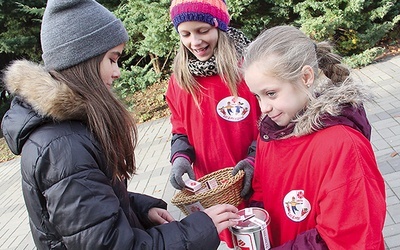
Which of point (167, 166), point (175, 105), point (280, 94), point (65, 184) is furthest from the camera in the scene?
point (167, 166)

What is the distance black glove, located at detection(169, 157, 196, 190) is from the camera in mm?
2245

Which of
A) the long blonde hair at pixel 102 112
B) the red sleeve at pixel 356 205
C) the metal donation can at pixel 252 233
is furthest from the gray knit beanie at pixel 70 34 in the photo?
the red sleeve at pixel 356 205

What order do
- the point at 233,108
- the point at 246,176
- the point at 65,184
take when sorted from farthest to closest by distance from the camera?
the point at 233,108 → the point at 246,176 → the point at 65,184

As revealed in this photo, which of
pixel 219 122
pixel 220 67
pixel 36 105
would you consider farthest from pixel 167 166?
pixel 36 105

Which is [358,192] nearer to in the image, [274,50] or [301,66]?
[301,66]

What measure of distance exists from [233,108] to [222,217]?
2.79 ft

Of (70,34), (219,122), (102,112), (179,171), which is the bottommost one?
(179,171)

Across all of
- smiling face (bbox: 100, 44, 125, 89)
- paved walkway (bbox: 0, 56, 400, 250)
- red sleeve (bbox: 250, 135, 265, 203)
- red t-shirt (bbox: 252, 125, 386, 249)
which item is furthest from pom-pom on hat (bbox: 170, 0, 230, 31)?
paved walkway (bbox: 0, 56, 400, 250)

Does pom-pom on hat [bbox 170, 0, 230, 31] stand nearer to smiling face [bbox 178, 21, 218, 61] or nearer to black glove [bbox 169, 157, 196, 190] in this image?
smiling face [bbox 178, 21, 218, 61]

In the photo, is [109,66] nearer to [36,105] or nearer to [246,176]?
[36,105]

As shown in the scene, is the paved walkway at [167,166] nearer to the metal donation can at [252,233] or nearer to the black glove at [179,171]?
the black glove at [179,171]

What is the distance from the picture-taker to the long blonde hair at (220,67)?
230cm

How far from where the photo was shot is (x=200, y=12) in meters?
2.27

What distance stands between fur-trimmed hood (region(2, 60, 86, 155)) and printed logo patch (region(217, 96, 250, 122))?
104 cm
